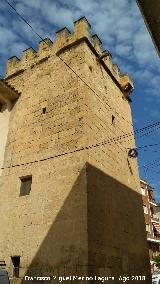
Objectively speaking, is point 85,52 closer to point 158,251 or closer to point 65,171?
point 65,171

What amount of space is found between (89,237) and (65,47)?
675 centimetres

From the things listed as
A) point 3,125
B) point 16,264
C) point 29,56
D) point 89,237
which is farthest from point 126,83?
point 16,264

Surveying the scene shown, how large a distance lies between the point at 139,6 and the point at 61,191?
5148 millimetres

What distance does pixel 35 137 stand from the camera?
9.10m

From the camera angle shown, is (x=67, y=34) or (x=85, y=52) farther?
(x=67, y=34)

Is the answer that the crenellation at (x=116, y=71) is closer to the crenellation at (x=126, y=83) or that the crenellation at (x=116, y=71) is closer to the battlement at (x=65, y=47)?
the battlement at (x=65, y=47)

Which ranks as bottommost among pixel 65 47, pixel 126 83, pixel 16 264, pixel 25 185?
pixel 16 264

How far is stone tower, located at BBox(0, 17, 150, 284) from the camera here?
6.82m

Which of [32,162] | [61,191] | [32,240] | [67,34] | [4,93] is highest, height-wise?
[67,34]

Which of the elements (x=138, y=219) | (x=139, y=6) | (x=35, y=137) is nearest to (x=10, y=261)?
(x=35, y=137)

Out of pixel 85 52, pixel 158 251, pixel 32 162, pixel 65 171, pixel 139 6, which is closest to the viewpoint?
pixel 139 6

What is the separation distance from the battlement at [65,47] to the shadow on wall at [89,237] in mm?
4972

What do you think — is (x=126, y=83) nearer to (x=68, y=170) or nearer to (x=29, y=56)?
(x=29, y=56)

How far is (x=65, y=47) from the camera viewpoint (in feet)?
32.9
